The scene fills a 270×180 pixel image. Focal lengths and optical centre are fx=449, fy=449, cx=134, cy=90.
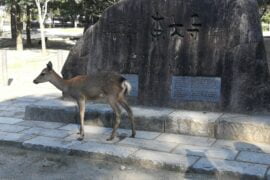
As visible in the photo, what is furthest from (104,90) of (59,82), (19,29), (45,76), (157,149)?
(19,29)

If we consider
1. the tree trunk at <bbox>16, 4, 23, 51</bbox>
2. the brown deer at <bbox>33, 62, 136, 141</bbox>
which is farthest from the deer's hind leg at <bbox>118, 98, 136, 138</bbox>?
the tree trunk at <bbox>16, 4, 23, 51</bbox>

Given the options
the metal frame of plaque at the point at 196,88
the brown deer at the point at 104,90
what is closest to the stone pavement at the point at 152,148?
the brown deer at the point at 104,90

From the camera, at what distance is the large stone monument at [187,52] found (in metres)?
7.21

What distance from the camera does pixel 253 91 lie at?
721cm

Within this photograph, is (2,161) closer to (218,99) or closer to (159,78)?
(159,78)

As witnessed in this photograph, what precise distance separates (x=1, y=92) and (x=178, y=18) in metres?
6.34

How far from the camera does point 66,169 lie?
5.97m

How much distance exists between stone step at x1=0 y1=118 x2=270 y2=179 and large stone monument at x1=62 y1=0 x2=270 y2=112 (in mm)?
939

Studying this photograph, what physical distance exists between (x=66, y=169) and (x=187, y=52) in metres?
3.02

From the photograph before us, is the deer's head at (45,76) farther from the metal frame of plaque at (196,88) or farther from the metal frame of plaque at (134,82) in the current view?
the metal frame of plaque at (196,88)

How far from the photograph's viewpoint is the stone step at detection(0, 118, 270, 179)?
567 cm

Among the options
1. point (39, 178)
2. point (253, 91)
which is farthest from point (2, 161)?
point (253, 91)

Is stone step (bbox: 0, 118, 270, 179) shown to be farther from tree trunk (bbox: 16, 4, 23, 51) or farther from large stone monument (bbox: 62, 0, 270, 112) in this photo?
tree trunk (bbox: 16, 4, 23, 51)

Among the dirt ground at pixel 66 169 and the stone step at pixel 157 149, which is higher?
the stone step at pixel 157 149
